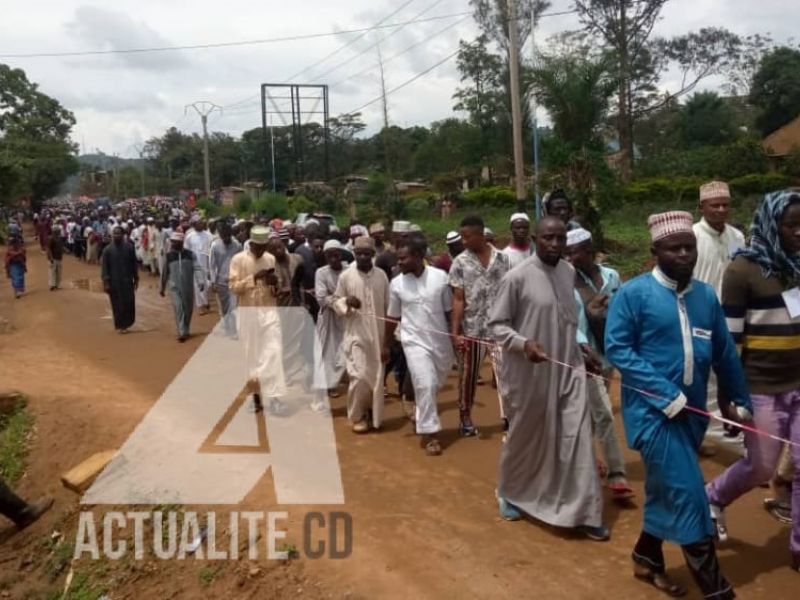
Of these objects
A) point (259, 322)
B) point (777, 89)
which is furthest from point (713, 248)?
point (777, 89)

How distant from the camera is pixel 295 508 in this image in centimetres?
486

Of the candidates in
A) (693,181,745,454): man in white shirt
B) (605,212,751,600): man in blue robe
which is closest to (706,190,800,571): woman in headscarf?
(605,212,751,600): man in blue robe

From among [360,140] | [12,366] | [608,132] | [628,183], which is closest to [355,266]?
[12,366]

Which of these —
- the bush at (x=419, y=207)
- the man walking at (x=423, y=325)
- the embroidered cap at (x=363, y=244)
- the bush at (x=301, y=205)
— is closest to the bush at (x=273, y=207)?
the bush at (x=301, y=205)

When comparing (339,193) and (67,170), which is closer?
(339,193)

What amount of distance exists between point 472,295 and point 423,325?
474mm

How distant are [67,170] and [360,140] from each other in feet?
71.9

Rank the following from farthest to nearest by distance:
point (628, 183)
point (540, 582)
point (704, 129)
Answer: point (704, 129) < point (628, 183) < point (540, 582)

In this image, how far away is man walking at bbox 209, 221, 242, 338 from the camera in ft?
36.2

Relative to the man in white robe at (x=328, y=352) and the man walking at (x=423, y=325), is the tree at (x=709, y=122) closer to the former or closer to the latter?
the man in white robe at (x=328, y=352)

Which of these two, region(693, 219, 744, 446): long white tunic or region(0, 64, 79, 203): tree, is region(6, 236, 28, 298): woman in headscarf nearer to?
region(693, 219, 744, 446): long white tunic

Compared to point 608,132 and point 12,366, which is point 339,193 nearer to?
point 608,132

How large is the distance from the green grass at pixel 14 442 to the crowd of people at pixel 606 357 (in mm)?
2231

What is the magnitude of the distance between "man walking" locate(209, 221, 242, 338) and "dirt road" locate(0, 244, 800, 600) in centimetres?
247
